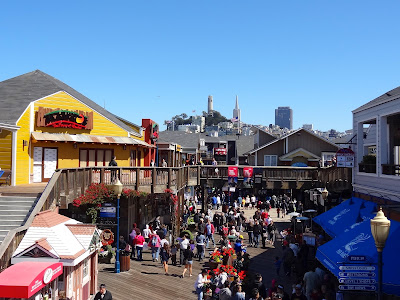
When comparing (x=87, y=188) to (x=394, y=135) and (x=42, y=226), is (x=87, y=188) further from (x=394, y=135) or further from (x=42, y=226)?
(x=394, y=135)

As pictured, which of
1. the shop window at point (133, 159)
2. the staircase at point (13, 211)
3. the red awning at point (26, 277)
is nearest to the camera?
the red awning at point (26, 277)

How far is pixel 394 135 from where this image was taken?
56.5 feet

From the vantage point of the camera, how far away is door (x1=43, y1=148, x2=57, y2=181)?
2217 cm

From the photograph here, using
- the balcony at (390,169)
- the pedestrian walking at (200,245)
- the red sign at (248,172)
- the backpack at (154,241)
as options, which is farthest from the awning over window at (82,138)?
the balcony at (390,169)

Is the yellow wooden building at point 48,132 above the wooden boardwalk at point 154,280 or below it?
above

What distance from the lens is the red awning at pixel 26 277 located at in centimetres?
889

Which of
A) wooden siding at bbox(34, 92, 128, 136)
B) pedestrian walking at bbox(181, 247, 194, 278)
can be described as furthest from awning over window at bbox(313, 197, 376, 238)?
wooden siding at bbox(34, 92, 128, 136)

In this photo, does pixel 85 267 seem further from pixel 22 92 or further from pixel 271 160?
pixel 271 160

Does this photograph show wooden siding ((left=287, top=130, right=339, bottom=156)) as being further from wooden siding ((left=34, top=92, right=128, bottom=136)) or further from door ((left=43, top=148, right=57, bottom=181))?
door ((left=43, top=148, right=57, bottom=181))

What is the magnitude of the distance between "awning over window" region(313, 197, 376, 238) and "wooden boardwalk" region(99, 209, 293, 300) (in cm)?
286

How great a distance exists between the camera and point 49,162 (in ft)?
73.5

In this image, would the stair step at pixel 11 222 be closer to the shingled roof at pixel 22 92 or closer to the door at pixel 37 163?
the shingled roof at pixel 22 92

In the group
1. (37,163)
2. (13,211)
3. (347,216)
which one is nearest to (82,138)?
(37,163)

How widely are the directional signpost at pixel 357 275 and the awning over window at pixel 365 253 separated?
27 mm
